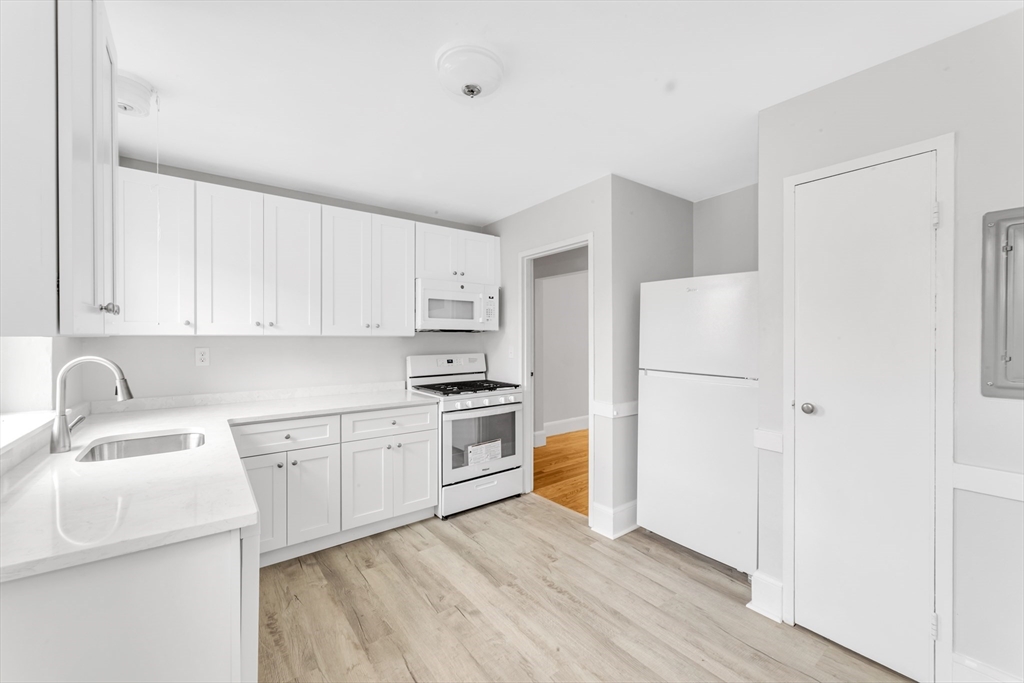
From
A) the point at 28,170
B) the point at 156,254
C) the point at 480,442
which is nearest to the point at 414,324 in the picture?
the point at 480,442

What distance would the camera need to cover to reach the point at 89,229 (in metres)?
1.05

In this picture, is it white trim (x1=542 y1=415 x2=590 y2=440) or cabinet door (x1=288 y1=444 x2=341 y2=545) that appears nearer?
cabinet door (x1=288 y1=444 x2=341 y2=545)

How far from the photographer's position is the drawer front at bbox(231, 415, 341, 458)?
239 centimetres

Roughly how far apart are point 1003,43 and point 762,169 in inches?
30.9

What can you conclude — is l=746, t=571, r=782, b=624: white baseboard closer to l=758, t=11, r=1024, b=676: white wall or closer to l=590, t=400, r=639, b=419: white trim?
l=758, t=11, r=1024, b=676: white wall

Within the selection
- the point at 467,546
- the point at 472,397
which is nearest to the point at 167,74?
the point at 472,397

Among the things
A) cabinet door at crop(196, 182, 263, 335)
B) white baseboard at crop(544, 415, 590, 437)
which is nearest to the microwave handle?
cabinet door at crop(196, 182, 263, 335)

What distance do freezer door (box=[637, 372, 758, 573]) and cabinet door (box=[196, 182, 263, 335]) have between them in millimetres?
2511

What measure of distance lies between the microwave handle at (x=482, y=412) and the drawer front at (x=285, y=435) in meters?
0.75

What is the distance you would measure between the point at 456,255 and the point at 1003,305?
301 cm

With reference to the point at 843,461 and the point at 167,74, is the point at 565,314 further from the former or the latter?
the point at 167,74

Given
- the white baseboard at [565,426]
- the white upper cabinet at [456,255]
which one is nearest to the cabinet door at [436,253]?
the white upper cabinet at [456,255]

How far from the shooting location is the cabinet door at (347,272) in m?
2.96

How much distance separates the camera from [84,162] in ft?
3.25
